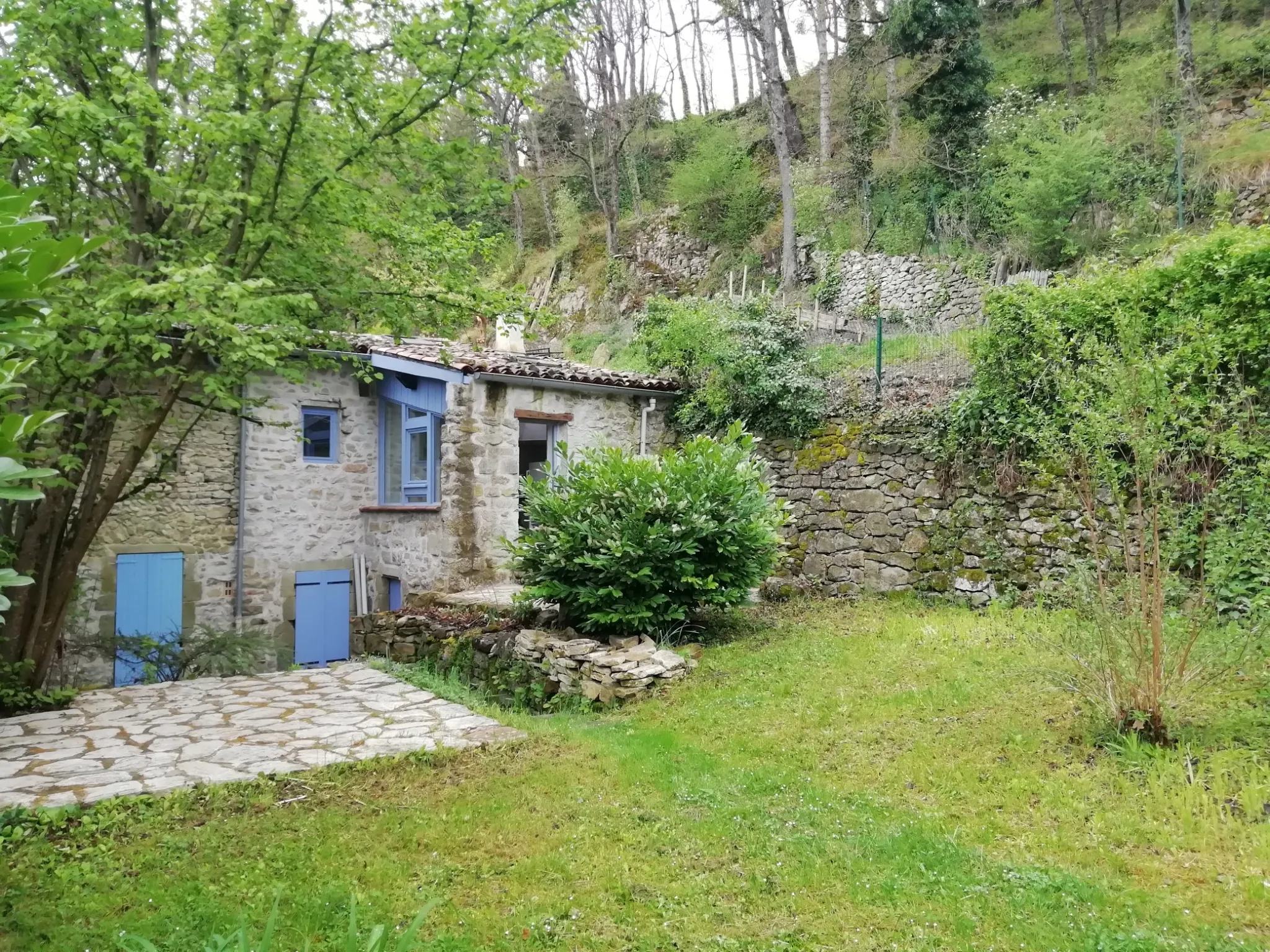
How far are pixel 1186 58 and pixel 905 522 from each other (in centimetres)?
1281

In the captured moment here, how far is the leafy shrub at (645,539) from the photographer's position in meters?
7.43

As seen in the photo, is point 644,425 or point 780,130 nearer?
point 644,425

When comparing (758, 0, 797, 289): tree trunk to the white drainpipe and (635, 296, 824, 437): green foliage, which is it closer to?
(635, 296, 824, 437): green foliage

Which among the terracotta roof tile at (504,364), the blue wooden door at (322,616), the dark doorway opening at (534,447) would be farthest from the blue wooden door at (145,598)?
the dark doorway opening at (534,447)

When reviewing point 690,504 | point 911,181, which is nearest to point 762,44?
point 911,181

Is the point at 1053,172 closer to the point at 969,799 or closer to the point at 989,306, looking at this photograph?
the point at 989,306

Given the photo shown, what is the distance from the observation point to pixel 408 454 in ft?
39.9

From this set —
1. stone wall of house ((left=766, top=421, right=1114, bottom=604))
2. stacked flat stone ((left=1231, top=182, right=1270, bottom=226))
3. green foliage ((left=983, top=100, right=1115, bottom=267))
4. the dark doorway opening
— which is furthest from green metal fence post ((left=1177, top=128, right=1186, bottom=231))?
the dark doorway opening

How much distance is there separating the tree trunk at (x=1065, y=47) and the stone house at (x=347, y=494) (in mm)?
13966

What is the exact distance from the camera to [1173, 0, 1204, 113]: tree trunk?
47.2ft

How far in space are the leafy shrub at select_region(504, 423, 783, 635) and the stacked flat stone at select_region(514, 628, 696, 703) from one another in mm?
271

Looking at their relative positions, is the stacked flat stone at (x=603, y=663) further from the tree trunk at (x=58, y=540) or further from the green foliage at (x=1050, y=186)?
Answer: the green foliage at (x=1050, y=186)

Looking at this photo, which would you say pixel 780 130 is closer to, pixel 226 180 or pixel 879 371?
pixel 879 371

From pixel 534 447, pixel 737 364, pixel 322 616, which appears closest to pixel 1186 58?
pixel 737 364
